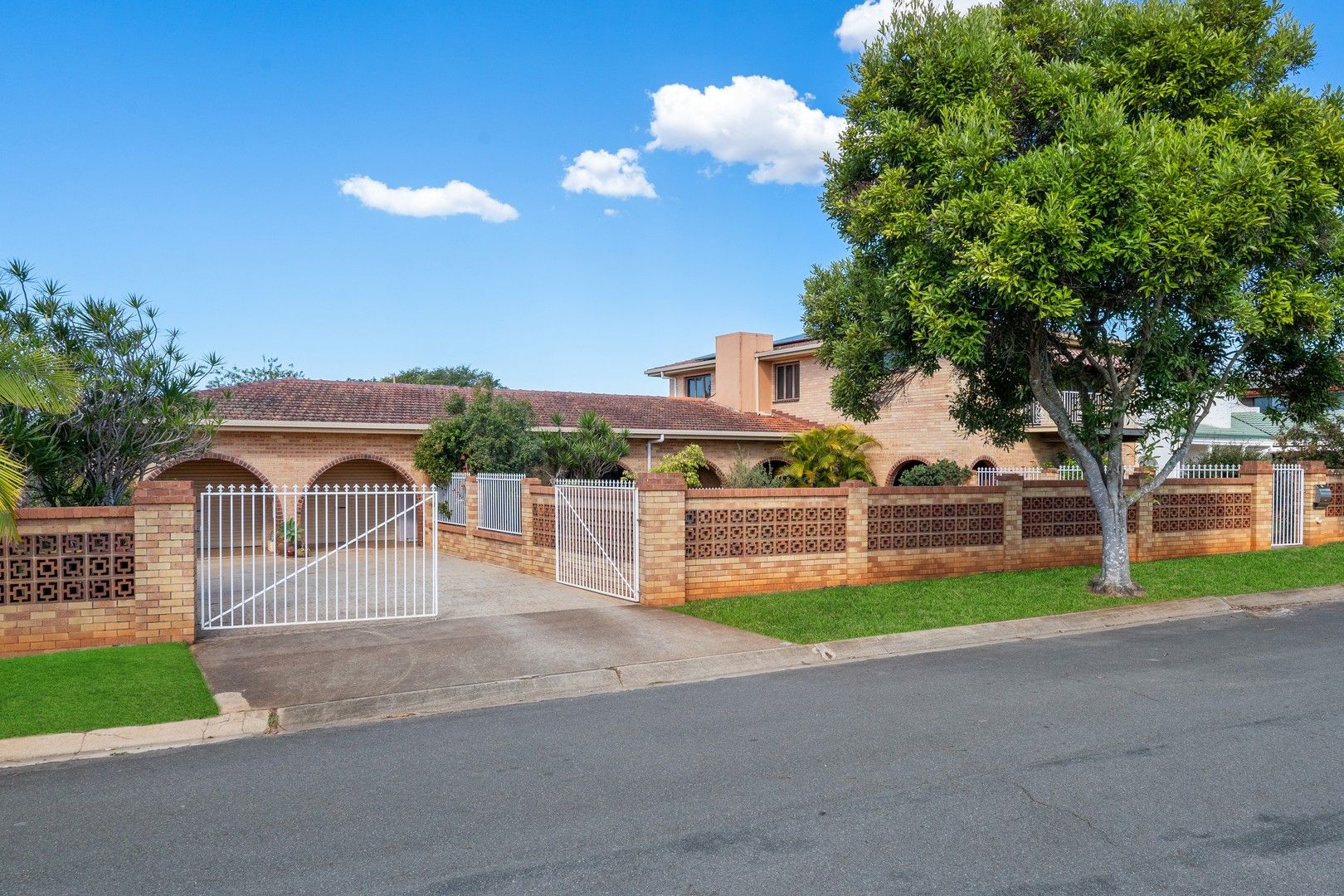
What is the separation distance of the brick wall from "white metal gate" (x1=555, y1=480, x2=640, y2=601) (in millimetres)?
→ 5434

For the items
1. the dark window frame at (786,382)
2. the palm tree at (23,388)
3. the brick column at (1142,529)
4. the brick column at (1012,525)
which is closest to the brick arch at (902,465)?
the dark window frame at (786,382)

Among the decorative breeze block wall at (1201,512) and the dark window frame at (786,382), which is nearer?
the decorative breeze block wall at (1201,512)

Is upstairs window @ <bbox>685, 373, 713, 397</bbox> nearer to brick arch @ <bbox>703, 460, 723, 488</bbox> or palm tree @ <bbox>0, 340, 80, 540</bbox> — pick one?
brick arch @ <bbox>703, 460, 723, 488</bbox>

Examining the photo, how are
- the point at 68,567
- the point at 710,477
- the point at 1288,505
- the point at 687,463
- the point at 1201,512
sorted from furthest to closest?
1. the point at 710,477
2. the point at 687,463
3. the point at 1288,505
4. the point at 1201,512
5. the point at 68,567

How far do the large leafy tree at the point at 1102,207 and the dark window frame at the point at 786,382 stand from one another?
1827cm

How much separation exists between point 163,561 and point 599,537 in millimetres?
5905

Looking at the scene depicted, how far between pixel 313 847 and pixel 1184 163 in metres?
10.7

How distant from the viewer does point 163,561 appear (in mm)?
10031

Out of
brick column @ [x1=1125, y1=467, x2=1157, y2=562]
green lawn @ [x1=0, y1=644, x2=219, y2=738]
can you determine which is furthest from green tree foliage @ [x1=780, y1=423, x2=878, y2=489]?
green lawn @ [x1=0, y1=644, x2=219, y2=738]

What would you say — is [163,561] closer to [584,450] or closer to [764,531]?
[764,531]

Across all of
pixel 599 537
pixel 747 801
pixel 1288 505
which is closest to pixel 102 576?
pixel 599 537

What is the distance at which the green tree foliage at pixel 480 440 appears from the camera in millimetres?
20797

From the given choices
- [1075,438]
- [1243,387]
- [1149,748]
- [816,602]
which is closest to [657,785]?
[1149,748]

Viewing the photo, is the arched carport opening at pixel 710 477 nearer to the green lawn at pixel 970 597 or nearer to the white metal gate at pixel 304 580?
the white metal gate at pixel 304 580
